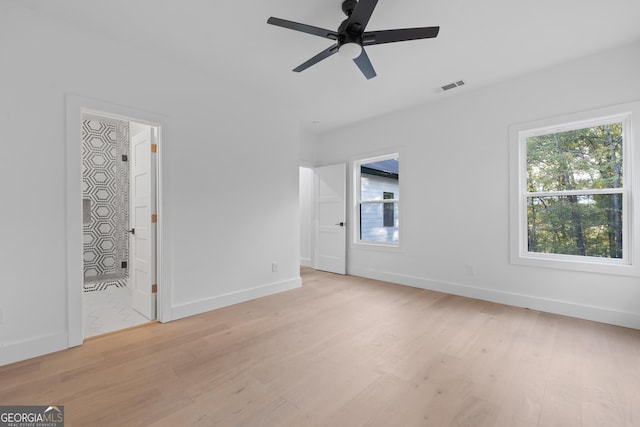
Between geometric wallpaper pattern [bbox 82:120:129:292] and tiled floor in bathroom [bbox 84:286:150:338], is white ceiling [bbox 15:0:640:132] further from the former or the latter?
geometric wallpaper pattern [bbox 82:120:129:292]

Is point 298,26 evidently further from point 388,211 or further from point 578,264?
point 578,264

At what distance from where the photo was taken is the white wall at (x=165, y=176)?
2.16m

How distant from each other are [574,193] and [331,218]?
351 centimetres

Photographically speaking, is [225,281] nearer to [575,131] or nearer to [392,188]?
[392,188]

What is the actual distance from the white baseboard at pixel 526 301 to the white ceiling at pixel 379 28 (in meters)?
2.69

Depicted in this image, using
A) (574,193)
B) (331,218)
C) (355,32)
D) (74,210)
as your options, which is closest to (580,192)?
(574,193)

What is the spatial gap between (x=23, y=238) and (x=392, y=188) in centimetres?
451

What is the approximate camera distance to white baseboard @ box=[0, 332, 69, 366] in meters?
2.10

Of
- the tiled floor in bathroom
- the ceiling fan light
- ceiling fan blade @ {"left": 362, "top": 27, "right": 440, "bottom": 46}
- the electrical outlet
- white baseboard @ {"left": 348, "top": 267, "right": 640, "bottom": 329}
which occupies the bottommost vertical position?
the tiled floor in bathroom

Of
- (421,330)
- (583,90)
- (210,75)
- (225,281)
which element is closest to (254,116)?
(210,75)

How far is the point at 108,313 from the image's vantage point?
3207 mm

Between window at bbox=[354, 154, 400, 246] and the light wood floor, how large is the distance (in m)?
1.96

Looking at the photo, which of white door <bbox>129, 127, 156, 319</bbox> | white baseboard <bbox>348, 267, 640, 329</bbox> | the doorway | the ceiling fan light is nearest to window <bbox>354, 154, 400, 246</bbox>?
white baseboard <bbox>348, 267, 640, 329</bbox>

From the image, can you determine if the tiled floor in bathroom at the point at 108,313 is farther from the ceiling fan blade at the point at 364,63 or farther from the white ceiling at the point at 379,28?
the ceiling fan blade at the point at 364,63
